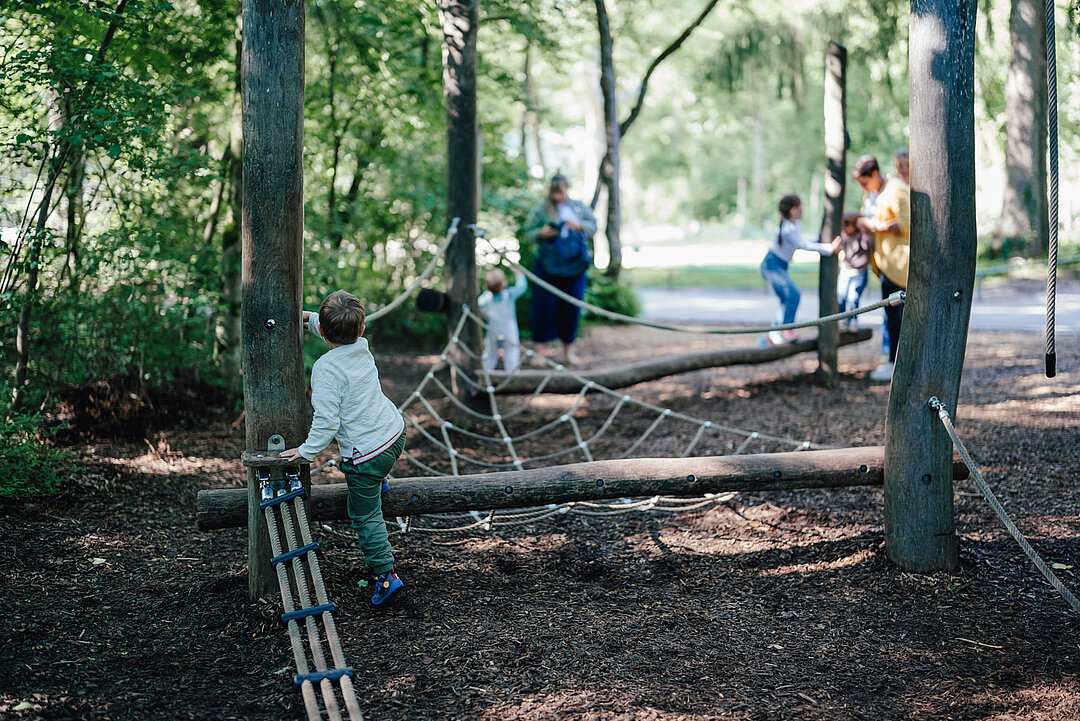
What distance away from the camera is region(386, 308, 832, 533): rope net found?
605 centimetres

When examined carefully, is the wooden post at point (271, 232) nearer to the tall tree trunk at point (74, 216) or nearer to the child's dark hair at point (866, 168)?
the tall tree trunk at point (74, 216)

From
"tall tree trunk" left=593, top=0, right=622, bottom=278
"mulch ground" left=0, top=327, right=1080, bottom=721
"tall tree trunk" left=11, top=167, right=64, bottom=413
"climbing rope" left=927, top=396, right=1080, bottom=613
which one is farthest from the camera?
"tall tree trunk" left=593, top=0, right=622, bottom=278

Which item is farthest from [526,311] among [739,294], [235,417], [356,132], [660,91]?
[660,91]

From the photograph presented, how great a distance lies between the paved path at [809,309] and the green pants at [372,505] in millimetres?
7819

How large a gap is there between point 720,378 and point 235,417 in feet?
14.5

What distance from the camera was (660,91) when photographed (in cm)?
3441

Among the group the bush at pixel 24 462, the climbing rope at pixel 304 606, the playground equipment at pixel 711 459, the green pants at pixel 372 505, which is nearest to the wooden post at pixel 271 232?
the playground equipment at pixel 711 459

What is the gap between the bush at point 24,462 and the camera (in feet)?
15.4

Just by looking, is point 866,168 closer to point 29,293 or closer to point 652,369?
point 652,369

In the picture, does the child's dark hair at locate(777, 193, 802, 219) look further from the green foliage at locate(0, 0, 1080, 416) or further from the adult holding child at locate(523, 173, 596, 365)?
the green foliage at locate(0, 0, 1080, 416)

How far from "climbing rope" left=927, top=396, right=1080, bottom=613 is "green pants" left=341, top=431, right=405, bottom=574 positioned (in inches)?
88.9

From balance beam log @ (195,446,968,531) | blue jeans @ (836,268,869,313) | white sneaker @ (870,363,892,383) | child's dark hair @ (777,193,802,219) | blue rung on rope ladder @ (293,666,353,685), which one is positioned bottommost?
blue rung on rope ladder @ (293,666,353,685)

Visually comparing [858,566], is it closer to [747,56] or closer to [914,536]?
[914,536]

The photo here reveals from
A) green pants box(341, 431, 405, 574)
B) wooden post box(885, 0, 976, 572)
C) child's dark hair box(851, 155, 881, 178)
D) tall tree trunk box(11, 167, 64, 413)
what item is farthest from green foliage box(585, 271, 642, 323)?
green pants box(341, 431, 405, 574)
